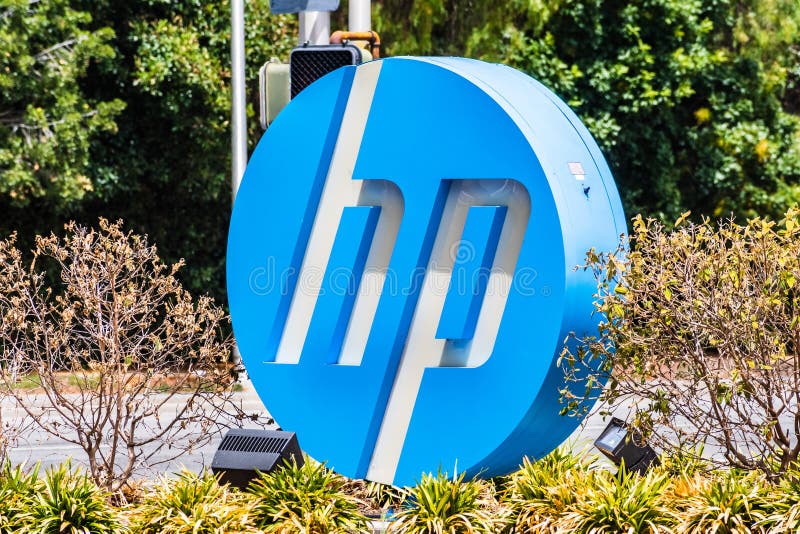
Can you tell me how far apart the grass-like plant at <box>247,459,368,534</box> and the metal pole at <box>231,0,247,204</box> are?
1068cm

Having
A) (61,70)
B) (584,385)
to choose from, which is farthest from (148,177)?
(584,385)

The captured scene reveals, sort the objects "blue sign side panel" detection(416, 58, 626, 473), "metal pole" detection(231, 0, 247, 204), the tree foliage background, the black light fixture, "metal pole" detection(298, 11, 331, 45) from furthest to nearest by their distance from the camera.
Answer: the tree foliage background < "metal pole" detection(231, 0, 247, 204) < "metal pole" detection(298, 11, 331, 45) < the black light fixture < "blue sign side panel" detection(416, 58, 626, 473)

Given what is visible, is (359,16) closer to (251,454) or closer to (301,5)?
(301,5)

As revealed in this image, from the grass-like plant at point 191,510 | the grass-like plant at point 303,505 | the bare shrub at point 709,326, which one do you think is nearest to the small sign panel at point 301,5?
the bare shrub at point 709,326

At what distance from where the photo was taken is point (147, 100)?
20.9m

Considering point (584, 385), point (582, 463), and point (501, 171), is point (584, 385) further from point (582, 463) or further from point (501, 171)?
point (501, 171)

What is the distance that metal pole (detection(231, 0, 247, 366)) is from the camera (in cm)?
1755

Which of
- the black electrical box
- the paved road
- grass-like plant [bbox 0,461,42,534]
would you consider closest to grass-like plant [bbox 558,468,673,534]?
grass-like plant [bbox 0,461,42,534]

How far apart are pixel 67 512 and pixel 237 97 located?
37.9 ft

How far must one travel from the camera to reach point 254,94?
21797mm

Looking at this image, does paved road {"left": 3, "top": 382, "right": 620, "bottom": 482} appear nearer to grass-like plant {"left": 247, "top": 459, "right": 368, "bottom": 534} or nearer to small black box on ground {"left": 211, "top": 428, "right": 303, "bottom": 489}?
small black box on ground {"left": 211, "top": 428, "right": 303, "bottom": 489}

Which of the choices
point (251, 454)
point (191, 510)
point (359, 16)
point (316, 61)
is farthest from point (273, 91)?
point (191, 510)

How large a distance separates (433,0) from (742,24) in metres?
6.26

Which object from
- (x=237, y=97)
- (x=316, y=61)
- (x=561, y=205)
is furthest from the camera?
(x=237, y=97)
